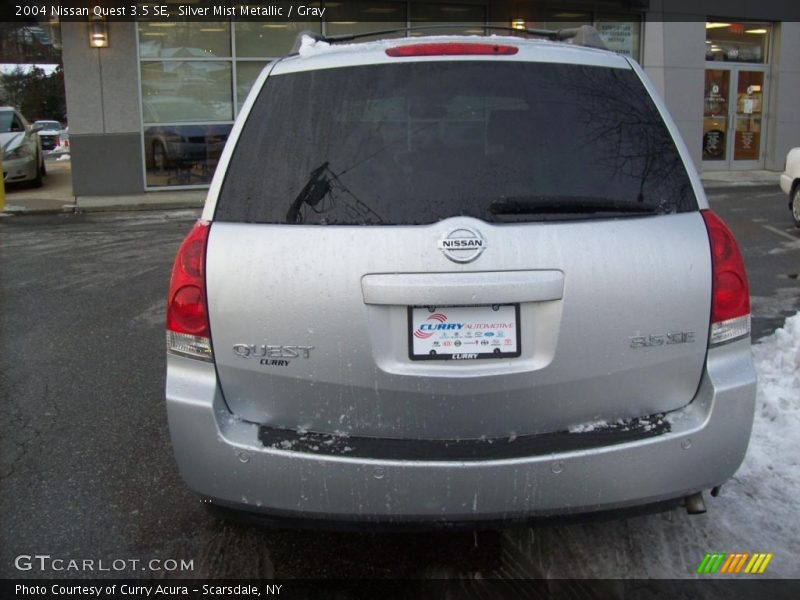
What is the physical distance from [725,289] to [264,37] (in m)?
14.5

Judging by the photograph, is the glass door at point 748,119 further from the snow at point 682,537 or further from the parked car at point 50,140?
the parked car at point 50,140

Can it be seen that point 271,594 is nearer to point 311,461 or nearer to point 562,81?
point 311,461

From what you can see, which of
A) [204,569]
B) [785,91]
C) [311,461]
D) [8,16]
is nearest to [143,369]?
[204,569]

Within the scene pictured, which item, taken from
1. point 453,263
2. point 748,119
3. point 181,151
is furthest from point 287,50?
point 453,263

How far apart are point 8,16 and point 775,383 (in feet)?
62.5

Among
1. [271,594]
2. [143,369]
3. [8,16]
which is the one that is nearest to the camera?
[271,594]

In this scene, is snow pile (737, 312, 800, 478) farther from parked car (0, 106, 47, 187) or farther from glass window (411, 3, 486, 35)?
parked car (0, 106, 47, 187)

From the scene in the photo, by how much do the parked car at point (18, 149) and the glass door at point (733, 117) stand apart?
49.9 ft

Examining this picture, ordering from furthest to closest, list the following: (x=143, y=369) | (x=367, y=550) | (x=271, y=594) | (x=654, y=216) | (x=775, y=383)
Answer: (x=143, y=369) < (x=775, y=383) < (x=367, y=550) < (x=271, y=594) < (x=654, y=216)

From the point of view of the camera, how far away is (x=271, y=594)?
283 cm

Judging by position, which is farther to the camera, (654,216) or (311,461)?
(654,216)

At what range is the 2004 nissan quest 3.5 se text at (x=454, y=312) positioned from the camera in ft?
7.88

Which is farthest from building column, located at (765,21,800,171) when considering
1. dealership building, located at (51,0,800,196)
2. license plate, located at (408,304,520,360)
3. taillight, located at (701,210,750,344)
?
license plate, located at (408,304,520,360)

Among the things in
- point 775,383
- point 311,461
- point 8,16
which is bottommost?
point 775,383
